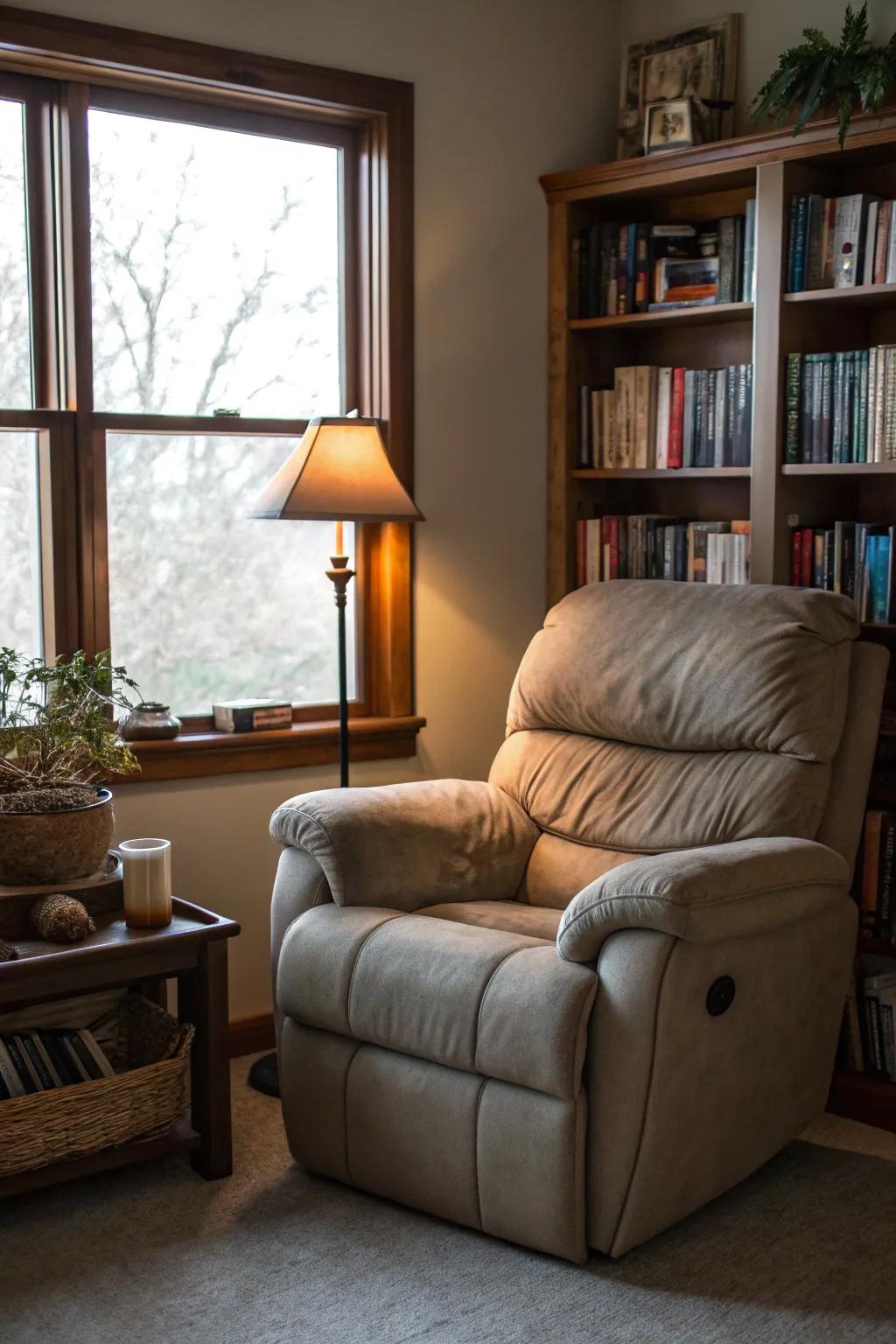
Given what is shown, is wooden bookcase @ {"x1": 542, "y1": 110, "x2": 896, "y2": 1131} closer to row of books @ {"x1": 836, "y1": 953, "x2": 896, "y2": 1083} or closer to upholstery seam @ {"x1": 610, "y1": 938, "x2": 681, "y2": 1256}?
row of books @ {"x1": 836, "y1": 953, "x2": 896, "y2": 1083}

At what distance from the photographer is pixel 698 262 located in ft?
11.6

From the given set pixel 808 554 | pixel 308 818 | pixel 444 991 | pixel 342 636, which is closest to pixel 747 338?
pixel 808 554

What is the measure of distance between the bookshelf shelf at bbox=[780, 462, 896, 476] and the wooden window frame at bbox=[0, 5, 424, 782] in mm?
905

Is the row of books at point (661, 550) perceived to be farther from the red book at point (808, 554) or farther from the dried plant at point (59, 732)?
the dried plant at point (59, 732)

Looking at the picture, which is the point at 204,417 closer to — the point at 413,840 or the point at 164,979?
the point at 413,840

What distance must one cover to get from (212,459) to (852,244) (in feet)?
4.84

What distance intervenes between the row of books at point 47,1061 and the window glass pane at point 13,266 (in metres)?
1.28

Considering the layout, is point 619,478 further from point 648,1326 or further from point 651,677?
point 648,1326

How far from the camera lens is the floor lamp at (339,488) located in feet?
9.79

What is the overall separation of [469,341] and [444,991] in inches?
71.4

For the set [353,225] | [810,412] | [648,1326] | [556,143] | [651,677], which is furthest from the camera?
[556,143]

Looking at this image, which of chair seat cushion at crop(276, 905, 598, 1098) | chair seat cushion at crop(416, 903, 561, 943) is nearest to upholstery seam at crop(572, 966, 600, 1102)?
chair seat cushion at crop(276, 905, 598, 1098)

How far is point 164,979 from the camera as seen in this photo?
282cm

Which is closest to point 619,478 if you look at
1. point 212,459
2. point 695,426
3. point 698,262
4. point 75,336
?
point 695,426
